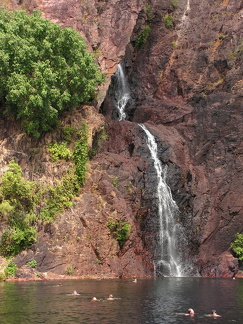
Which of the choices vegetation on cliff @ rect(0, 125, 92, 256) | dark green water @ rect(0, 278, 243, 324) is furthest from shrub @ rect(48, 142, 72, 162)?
dark green water @ rect(0, 278, 243, 324)

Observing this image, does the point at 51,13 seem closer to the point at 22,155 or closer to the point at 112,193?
the point at 22,155

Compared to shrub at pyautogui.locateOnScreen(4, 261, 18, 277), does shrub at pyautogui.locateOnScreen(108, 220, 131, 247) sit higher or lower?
higher

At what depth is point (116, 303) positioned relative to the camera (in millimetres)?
28656

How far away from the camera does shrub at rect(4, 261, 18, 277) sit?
41.6 meters

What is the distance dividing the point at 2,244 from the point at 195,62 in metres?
41.3

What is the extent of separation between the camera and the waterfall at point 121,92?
68.9 m

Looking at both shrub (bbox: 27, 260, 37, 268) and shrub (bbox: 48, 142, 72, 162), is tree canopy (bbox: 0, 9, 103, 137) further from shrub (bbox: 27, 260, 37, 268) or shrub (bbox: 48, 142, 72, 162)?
shrub (bbox: 27, 260, 37, 268)

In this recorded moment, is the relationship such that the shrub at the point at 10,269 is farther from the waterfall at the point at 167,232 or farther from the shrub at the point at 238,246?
the shrub at the point at 238,246

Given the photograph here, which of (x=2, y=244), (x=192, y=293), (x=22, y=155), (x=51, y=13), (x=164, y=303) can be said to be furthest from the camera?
(x=51, y=13)

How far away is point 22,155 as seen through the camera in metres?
47.7

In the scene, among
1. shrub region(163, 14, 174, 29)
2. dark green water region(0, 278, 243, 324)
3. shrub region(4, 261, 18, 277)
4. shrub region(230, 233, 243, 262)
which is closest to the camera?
dark green water region(0, 278, 243, 324)

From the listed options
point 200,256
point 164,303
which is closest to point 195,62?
point 200,256

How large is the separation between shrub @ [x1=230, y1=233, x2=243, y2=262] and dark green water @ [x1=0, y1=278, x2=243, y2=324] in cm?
1636

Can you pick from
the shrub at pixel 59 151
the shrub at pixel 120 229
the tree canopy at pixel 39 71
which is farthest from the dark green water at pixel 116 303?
the tree canopy at pixel 39 71
